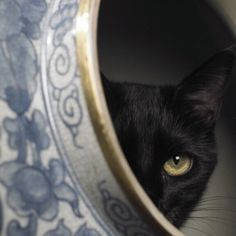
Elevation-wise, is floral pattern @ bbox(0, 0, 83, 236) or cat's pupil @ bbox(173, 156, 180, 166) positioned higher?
floral pattern @ bbox(0, 0, 83, 236)

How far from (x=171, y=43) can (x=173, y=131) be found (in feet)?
0.83

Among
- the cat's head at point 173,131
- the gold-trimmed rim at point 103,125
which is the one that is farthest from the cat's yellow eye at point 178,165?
the gold-trimmed rim at point 103,125

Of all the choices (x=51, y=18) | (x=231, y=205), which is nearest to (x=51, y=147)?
(x=51, y=18)

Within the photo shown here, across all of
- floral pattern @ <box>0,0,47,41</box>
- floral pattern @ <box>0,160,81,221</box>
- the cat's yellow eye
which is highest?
floral pattern @ <box>0,0,47,41</box>

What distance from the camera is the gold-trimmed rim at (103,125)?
460 millimetres

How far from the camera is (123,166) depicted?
0.46 m

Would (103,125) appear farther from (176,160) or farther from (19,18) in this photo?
(176,160)

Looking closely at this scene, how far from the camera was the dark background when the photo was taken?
0.93 m

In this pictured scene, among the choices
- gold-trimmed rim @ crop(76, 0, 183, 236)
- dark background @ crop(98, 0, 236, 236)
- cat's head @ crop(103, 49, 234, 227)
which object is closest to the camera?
gold-trimmed rim @ crop(76, 0, 183, 236)

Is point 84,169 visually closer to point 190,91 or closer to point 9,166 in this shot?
point 9,166

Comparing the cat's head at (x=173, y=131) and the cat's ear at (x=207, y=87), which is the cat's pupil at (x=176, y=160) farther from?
the cat's ear at (x=207, y=87)

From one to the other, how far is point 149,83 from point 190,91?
245 mm

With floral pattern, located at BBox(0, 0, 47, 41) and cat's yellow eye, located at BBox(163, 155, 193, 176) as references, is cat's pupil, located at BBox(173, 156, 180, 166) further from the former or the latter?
floral pattern, located at BBox(0, 0, 47, 41)

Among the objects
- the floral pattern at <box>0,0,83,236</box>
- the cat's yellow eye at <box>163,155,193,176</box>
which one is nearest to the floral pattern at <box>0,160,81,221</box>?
the floral pattern at <box>0,0,83,236</box>
